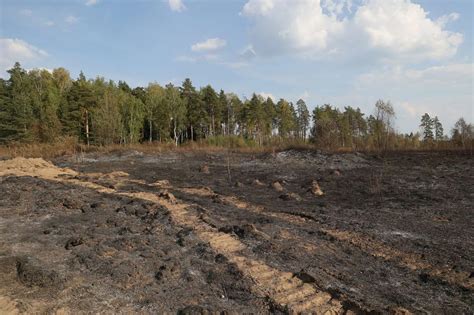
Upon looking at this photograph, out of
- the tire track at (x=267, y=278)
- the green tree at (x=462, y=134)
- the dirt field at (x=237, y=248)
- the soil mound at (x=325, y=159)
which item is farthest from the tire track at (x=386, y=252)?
the green tree at (x=462, y=134)

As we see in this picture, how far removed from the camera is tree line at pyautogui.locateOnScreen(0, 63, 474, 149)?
3459 centimetres

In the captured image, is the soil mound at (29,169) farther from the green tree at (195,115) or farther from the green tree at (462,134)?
the green tree at (195,115)

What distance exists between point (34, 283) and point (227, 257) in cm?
269

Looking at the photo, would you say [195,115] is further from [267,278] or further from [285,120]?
[267,278]

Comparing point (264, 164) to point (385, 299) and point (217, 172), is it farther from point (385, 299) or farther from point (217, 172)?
point (385, 299)

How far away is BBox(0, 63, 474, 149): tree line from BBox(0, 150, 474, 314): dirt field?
18.2 meters

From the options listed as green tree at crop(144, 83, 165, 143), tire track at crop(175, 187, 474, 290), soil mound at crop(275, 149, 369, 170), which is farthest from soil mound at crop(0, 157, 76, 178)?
green tree at crop(144, 83, 165, 143)

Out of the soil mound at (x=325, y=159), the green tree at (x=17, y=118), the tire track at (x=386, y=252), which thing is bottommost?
the tire track at (x=386, y=252)

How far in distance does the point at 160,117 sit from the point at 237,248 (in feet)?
150

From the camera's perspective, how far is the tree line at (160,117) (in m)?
34.6

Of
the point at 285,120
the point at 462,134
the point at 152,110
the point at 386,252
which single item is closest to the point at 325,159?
the point at 462,134

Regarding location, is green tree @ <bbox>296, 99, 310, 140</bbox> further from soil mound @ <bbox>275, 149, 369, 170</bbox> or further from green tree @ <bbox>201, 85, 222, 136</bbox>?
soil mound @ <bbox>275, 149, 369, 170</bbox>

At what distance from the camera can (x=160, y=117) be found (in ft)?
167

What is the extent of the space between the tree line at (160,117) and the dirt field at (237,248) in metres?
18.2
